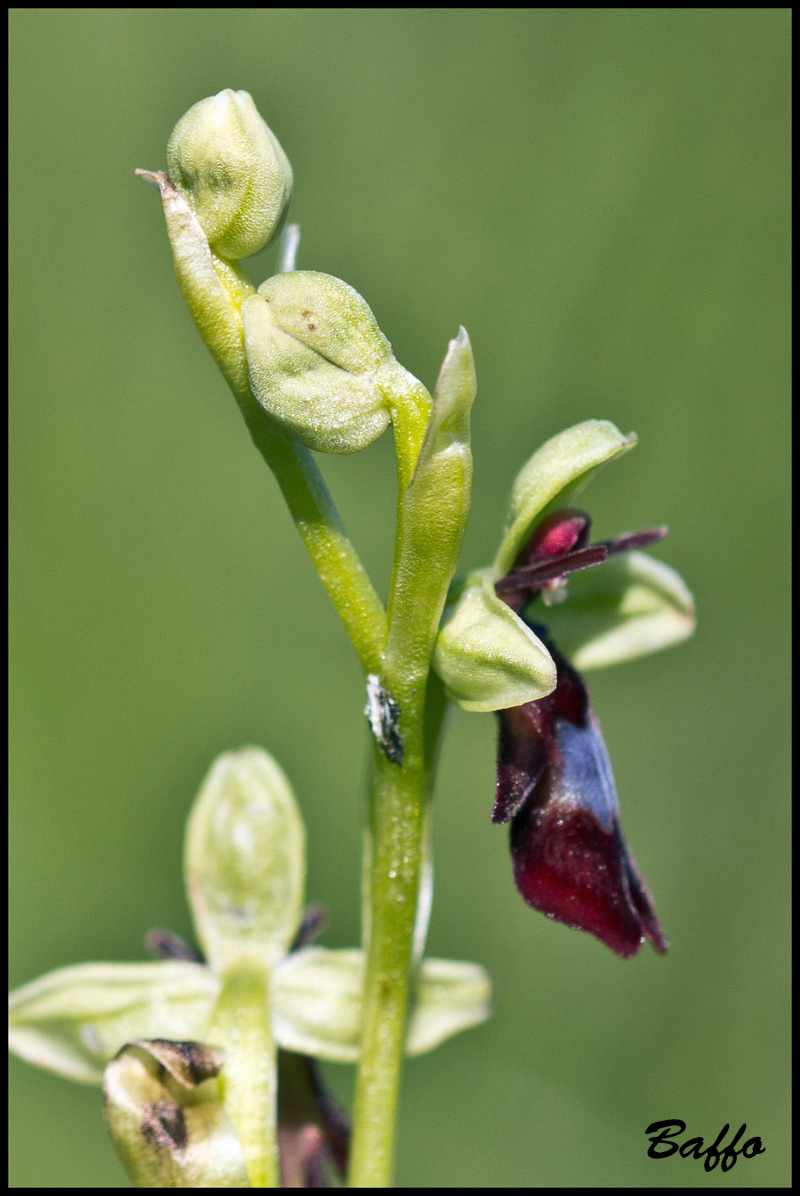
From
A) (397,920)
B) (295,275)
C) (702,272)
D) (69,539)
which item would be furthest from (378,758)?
(702,272)

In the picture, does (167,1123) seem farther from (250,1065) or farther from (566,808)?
(566,808)

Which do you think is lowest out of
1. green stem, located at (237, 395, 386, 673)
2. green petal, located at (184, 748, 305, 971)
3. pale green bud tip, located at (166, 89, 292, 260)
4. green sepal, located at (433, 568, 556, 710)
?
green petal, located at (184, 748, 305, 971)

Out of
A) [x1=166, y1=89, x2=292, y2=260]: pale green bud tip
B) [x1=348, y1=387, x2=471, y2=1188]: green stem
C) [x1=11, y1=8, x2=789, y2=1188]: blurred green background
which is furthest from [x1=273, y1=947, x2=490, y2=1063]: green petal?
[x1=11, y1=8, x2=789, y2=1188]: blurred green background

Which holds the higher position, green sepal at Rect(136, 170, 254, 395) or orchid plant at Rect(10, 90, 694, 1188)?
green sepal at Rect(136, 170, 254, 395)

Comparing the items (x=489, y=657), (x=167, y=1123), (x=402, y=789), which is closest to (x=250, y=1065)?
(x=167, y=1123)

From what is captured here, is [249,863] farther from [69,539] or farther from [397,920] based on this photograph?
[69,539]

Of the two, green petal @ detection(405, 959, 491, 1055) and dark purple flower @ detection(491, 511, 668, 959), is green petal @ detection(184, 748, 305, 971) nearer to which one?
green petal @ detection(405, 959, 491, 1055)

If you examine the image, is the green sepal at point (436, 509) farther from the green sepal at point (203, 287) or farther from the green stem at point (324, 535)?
the green sepal at point (203, 287)

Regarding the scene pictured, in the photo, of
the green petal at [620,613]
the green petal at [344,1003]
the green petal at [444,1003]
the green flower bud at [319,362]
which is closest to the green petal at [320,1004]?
the green petal at [344,1003]

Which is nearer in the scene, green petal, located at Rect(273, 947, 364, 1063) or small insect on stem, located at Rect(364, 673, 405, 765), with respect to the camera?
small insect on stem, located at Rect(364, 673, 405, 765)
